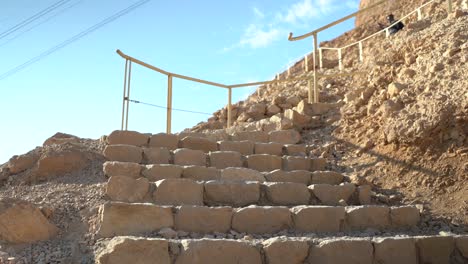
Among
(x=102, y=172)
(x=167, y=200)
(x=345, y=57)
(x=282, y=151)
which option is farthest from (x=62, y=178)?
(x=345, y=57)

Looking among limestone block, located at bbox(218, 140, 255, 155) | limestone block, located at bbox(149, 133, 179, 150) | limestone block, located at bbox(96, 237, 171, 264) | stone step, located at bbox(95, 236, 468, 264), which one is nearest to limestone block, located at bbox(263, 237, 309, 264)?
stone step, located at bbox(95, 236, 468, 264)

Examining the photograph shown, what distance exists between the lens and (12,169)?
218 inches

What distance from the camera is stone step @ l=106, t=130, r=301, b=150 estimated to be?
6.37 metres

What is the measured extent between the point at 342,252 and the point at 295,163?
2.41 m

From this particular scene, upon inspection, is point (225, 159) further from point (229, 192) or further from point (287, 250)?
point (287, 250)

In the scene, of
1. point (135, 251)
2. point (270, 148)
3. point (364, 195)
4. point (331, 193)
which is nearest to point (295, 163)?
point (270, 148)

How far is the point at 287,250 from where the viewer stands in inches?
156

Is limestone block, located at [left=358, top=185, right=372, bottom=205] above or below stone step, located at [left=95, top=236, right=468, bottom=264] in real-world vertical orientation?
above

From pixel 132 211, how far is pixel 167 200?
0.61 m

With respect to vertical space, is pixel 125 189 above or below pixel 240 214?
above

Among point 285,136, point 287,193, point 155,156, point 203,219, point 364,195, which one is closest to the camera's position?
point 203,219

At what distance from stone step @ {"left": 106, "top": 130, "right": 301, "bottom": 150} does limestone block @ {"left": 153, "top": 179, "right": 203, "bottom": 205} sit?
167 centimetres

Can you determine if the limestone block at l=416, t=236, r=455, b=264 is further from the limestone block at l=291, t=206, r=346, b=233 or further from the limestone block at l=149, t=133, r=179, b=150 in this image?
the limestone block at l=149, t=133, r=179, b=150

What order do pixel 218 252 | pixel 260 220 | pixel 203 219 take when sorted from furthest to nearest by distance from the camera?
pixel 260 220, pixel 203 219, pixel 218 252
